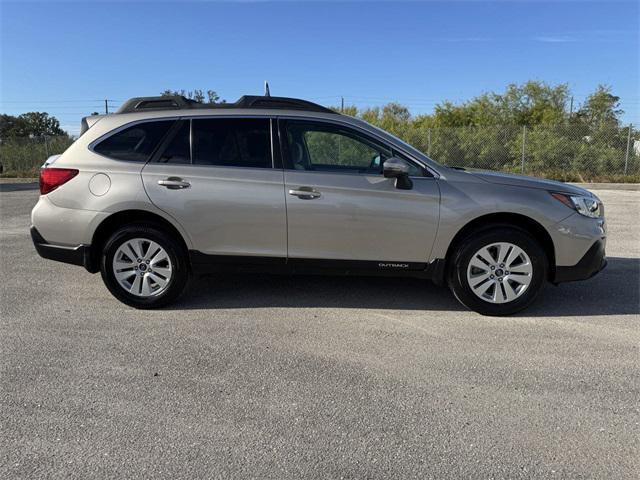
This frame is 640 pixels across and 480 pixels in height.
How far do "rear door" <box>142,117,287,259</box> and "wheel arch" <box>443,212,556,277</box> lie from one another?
156 centimetres

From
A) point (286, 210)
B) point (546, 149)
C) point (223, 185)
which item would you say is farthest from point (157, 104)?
point (546, 149)

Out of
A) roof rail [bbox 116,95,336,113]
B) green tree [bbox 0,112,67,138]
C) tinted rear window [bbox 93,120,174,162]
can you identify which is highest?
green tree [bbox 0,112,67,138]

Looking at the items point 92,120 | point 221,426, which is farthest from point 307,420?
point 92,120

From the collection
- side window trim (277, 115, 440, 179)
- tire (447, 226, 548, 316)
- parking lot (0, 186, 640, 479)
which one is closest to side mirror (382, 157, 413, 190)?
side window trim (277, 115, 440, 179)

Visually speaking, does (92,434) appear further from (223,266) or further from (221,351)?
(223,266)

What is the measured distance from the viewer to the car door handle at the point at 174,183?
15.0 feet

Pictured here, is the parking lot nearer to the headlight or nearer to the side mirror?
the headlight

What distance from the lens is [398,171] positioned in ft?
14.4

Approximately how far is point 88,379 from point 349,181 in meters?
2.57

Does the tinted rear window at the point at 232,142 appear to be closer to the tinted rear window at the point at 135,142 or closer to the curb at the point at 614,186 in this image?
the tinted rear window at the point at 135,142

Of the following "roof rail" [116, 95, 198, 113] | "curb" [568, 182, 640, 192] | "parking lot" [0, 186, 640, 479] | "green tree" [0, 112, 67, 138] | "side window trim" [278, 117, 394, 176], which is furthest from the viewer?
"green tree" [0, 112, 67, 138]

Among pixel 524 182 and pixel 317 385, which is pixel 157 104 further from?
pixel 524 182

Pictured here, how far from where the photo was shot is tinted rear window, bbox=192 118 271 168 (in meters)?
4.65

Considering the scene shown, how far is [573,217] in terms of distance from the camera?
4496mm
